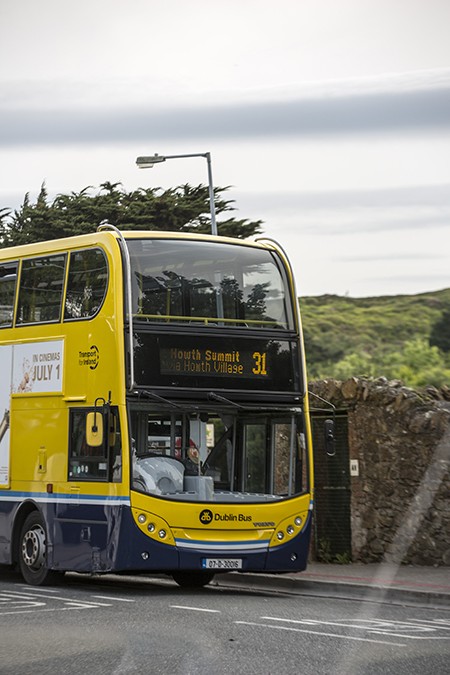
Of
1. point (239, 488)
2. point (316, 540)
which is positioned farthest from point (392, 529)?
point (239, 488)

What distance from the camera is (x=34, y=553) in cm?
1891

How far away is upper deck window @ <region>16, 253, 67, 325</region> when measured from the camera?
62.4 feet

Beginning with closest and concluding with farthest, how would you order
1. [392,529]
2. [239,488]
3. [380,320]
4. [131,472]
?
[131,472], [239,488], [392,529], [380,320]

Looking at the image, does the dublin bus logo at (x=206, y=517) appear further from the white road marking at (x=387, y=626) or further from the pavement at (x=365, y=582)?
the white road marking at (x=387, y=626)

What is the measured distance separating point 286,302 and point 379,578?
13.3 feet

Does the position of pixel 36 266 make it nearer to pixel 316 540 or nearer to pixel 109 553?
pixel 109 553

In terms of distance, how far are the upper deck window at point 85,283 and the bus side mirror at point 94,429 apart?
1.34m

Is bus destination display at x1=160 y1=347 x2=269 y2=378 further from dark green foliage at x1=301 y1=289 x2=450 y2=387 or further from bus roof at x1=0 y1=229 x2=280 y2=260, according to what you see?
dark green foliage at x1=301 y1=289 x2=450 y2=387

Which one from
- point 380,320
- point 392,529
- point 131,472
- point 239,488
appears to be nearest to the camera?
point 131,472

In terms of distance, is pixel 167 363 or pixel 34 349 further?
pixel 34 349

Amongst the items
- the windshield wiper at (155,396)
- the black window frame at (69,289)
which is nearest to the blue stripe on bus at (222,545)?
the windshield wiper at (155,396)

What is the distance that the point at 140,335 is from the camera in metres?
17.7

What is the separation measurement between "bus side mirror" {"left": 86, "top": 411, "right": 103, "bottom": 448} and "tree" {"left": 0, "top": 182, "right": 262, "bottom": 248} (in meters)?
22.3

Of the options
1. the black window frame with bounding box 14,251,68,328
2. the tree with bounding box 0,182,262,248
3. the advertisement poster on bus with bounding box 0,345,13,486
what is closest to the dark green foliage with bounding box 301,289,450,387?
the tree with bounding box 0,182,262,248
